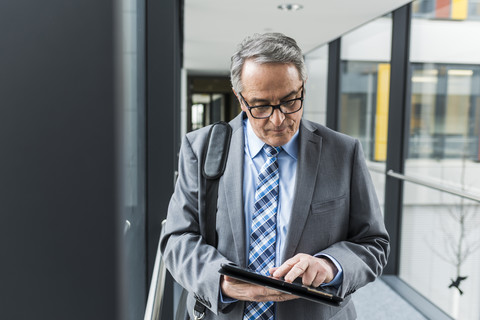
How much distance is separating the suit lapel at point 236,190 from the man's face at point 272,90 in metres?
0.08

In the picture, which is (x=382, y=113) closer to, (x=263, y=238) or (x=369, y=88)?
(x=369, y=88)

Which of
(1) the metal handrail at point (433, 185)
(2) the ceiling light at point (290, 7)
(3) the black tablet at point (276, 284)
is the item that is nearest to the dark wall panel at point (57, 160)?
(3) the black tablet at point (276, 284)

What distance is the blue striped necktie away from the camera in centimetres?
96

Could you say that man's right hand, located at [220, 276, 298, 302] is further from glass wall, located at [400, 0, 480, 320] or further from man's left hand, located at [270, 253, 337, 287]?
glass wall, located at [400, 0, 480, 320]

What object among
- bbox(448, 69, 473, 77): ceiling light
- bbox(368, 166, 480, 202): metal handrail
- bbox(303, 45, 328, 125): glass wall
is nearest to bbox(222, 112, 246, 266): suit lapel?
bbox(368, 166, 480, 202): metal handrail

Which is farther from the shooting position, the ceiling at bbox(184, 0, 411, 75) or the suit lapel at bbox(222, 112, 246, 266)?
the ceiling at bbox(184, 0, 411, 75)

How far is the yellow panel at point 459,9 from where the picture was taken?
2.66 meters

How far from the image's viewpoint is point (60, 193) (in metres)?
0.26

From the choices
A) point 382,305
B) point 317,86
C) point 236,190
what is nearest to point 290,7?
point 317,86

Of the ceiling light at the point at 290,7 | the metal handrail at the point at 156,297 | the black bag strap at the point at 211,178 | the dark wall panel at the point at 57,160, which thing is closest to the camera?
the dark wall panel at the point at 57,160

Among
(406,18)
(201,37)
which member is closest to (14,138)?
(406,18)

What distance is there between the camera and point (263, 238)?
3.17 ft

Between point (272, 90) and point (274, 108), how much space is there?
43 mm

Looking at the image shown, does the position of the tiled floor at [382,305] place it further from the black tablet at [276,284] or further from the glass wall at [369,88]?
the black tablet at [276,284]
